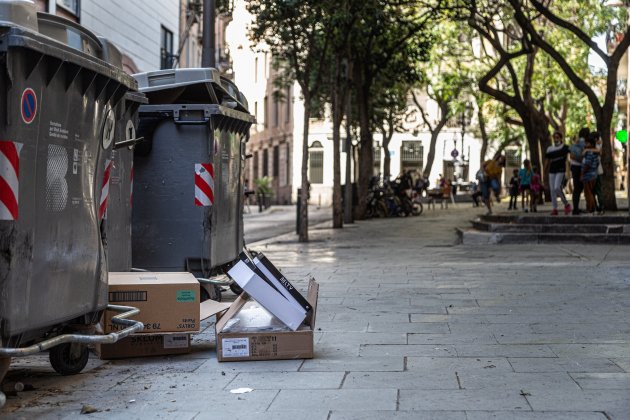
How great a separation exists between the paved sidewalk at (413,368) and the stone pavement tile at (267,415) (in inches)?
0.4

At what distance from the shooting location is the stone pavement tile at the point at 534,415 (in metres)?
5.22

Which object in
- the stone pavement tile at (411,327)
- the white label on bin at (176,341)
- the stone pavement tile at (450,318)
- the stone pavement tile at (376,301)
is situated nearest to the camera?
the white label on bin at (176,341)

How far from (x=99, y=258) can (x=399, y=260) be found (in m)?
9.84

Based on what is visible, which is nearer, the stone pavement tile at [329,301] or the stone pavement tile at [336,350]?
the stone pavement tile at [336,350]

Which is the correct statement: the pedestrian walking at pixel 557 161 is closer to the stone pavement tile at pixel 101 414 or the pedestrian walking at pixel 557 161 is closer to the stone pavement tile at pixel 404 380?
the stone pavement tile at pixel 404 380

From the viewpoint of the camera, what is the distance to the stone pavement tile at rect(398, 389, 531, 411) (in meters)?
5.51

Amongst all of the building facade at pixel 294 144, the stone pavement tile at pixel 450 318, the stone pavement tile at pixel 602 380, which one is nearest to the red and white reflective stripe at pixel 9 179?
the stone pavement tile at pixel 602 380

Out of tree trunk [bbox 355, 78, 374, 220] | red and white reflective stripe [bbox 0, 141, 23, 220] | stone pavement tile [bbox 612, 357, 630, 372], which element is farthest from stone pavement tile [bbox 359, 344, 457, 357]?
tree trunk [bbox 355, 78, 374, 220]

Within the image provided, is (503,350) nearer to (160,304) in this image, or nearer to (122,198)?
(160,304)

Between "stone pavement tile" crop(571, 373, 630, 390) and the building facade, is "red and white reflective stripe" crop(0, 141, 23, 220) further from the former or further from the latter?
the building facade

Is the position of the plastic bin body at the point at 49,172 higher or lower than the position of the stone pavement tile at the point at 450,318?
higher

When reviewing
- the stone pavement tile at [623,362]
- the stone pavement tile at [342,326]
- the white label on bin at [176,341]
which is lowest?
the stone pavement tile at [342,326]

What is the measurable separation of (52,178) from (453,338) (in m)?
3.31

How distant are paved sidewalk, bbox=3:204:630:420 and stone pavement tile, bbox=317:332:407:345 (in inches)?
0.6
